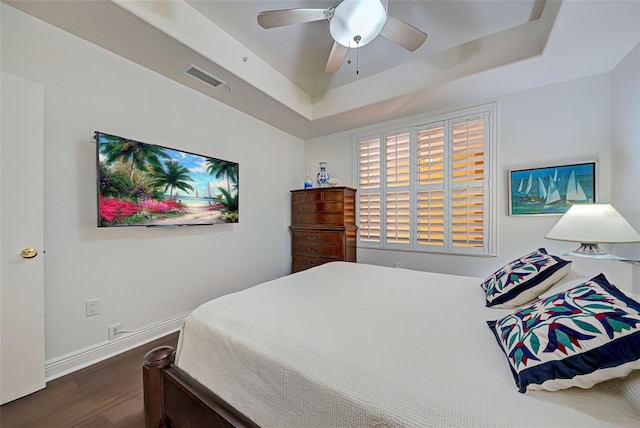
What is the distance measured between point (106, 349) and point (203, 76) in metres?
2.52

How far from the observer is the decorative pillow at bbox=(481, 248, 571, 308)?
1.31 m

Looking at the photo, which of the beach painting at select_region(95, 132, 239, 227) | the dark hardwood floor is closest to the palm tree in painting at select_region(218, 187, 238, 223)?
the beach painting at select_region(95, 132, 239, 227)

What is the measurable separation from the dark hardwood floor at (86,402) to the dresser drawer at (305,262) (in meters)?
2.18

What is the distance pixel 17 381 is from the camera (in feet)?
4.99

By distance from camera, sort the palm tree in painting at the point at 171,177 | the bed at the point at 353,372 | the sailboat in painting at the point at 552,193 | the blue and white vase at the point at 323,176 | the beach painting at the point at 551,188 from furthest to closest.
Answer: the blue and white vase at the point at 323,176, the sailboat in painting at the point at 552,193, the beach painting at the point at 551,188, the palm tree in painting at the point at 171,177, the bed at the point at 353,372

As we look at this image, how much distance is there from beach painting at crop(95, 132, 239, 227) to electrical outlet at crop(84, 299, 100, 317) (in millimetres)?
620

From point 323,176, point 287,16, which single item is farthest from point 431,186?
point 287,16

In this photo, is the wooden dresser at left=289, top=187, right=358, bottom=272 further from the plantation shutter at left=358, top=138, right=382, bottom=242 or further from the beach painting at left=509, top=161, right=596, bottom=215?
the beach painting at left=509, top=161, right=596, bottom=215

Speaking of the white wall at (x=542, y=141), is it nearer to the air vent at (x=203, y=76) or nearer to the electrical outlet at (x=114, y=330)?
the air vent at (x=203, y=76)

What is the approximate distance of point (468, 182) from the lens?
2855mm

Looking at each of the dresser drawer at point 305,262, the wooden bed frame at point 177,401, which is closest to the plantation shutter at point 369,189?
the dresser drawer at point 305,262

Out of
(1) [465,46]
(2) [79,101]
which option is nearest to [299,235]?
(2) [79,101]

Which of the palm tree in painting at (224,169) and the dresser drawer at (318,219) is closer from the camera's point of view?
the palm tree in painting at (224,169)

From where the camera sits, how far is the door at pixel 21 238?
1502 millimetres
